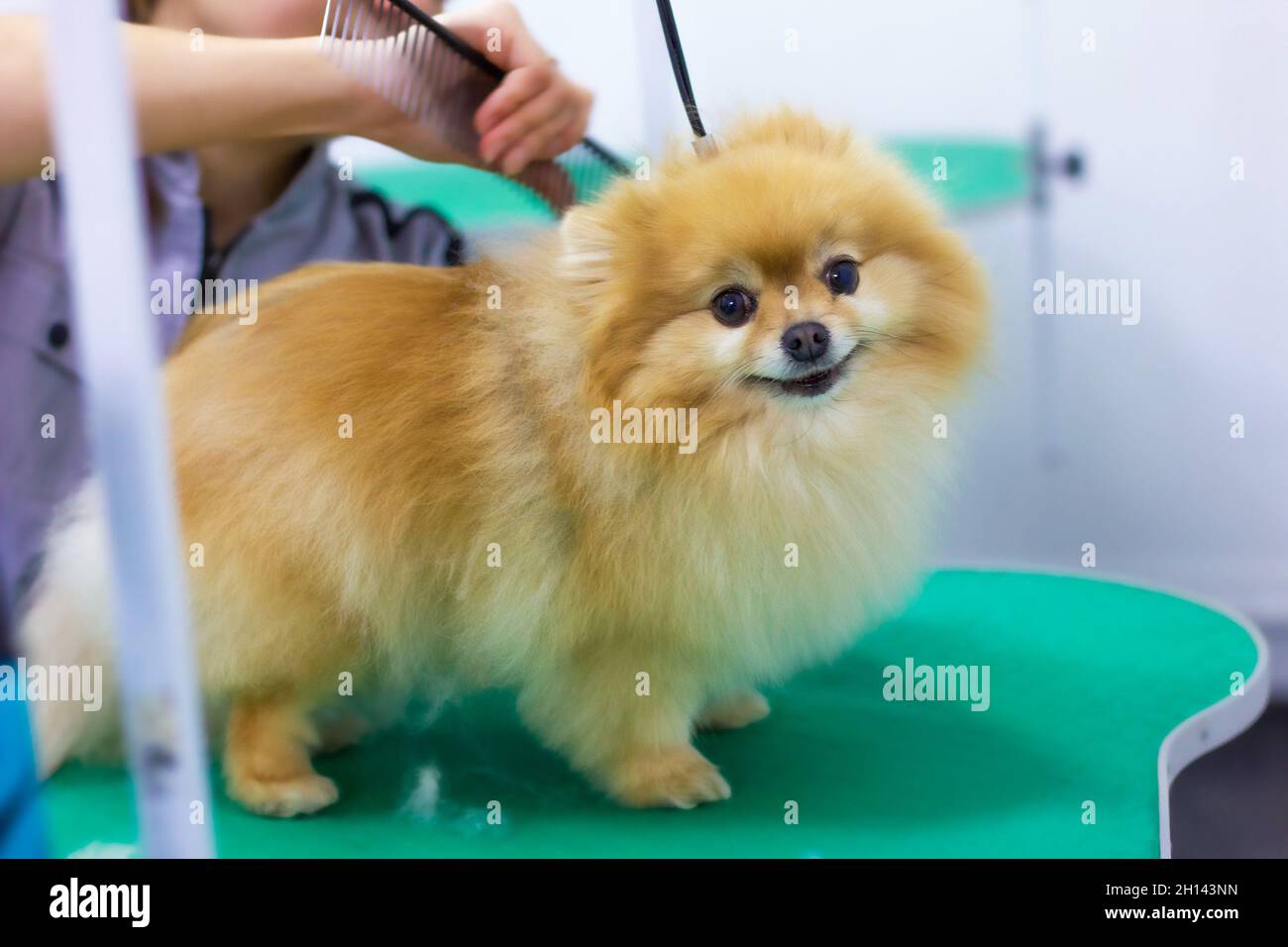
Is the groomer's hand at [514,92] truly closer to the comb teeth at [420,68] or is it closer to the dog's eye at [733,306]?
the comb teeth at [420,68]

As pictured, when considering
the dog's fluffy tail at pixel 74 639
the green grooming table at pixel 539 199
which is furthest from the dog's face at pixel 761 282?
the dog's fluffy tail at pixel 74 639

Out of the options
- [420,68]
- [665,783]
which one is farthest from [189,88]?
[665,783]

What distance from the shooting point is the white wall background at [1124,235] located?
136 cm

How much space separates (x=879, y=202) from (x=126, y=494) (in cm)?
65

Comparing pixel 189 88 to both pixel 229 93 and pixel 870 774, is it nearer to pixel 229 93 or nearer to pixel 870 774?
pixel 229 93

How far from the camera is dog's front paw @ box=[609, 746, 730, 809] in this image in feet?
3.24

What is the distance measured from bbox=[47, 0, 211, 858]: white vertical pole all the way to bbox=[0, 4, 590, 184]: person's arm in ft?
1.40

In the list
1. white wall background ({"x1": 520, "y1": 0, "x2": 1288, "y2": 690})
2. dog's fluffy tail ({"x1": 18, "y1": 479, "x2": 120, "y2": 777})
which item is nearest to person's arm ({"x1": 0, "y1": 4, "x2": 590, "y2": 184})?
white wall background ({"x1": 520, "y1": 0, "x2": 1288, "y2": 690})

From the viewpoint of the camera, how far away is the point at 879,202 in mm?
938

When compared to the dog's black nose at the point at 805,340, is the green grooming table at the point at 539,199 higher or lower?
higher

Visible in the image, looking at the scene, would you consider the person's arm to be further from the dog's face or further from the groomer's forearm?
the dog's face

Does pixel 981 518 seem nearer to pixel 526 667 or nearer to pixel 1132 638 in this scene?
pixel 1132 638

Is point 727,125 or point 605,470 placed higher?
point 727,125
